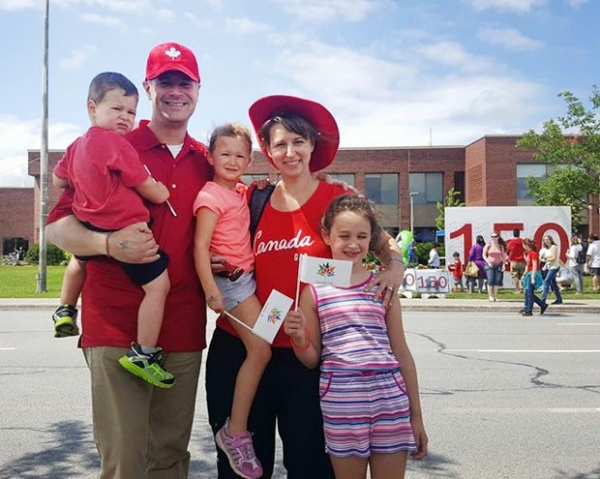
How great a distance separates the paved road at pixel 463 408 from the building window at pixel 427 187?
34466 millimetres

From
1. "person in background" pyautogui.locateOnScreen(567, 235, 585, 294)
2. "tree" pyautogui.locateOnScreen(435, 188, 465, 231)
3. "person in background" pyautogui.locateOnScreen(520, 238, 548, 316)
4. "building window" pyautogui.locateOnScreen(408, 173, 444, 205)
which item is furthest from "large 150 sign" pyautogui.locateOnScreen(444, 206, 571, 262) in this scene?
"building window" pyautogui.locateOnScreen(408, 173, 444, 205)

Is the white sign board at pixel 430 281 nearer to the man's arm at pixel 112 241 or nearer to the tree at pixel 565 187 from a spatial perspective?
the tree at pixel 565 187

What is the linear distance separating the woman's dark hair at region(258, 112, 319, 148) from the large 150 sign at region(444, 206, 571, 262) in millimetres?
18226

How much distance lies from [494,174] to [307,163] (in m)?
39.9

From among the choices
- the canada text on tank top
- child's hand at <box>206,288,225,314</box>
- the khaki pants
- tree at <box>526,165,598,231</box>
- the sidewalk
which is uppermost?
tree at <box>526,165,598,231</box>

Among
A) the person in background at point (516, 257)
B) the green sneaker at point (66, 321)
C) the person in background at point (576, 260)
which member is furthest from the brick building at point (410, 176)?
the green sneaker at point (66, 321)

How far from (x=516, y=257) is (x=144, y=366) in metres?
17.8

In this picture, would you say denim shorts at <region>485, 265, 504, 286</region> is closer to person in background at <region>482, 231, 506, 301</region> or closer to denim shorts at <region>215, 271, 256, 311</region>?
person in background at <region>482, 231, 506, 301</region>

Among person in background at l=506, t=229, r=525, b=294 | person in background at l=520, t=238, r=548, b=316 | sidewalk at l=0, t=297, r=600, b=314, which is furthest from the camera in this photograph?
person in background at l=506, t=229, r=525, b=294

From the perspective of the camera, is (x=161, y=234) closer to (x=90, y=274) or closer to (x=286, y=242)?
(x=90, y=274)

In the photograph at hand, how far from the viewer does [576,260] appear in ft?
65.0

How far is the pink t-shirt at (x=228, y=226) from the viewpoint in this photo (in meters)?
2.71

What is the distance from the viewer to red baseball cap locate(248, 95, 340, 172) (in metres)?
2.90

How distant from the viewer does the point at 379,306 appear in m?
2.69
